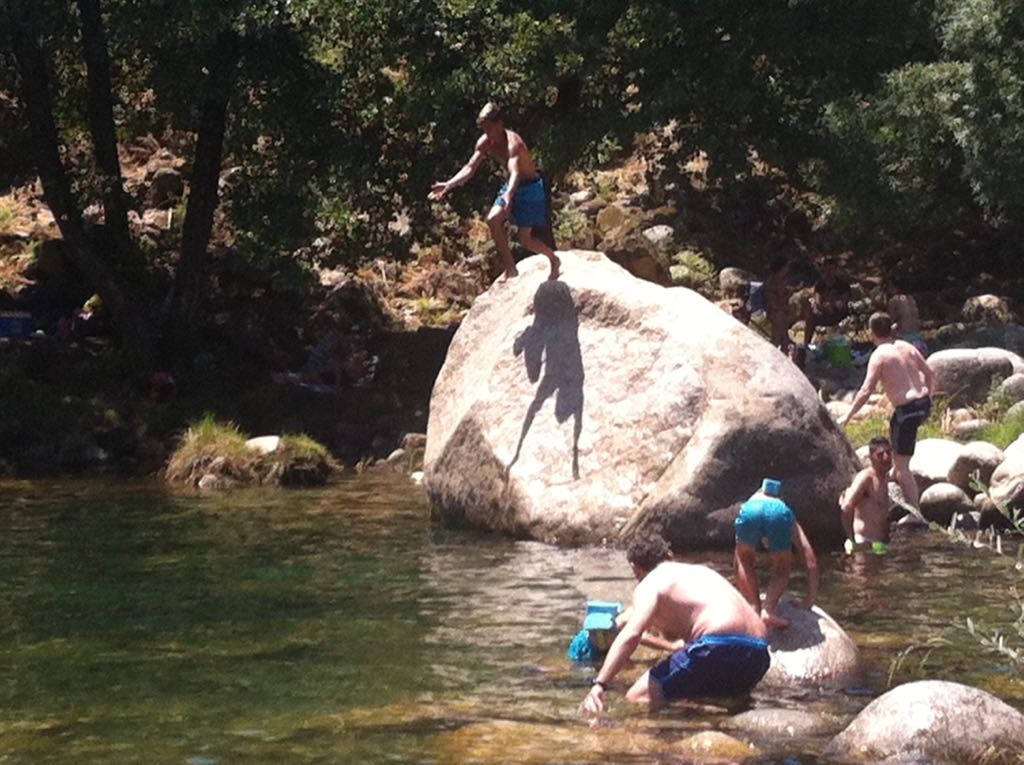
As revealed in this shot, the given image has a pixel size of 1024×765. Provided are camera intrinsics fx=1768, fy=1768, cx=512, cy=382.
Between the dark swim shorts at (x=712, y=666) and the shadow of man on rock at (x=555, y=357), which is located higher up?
the shadow of man on rock at (x=555, y=357)

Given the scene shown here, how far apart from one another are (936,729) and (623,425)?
23.9ft

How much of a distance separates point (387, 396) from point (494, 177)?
3.51 meters

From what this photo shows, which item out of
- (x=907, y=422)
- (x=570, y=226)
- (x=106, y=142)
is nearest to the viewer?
(x=907, y=422)

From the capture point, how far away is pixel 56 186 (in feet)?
80.8

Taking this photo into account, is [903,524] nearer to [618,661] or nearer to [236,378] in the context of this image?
[618,661]

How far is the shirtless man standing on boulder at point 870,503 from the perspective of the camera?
15375 mm

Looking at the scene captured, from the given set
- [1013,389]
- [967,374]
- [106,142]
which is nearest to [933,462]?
[1013,389]

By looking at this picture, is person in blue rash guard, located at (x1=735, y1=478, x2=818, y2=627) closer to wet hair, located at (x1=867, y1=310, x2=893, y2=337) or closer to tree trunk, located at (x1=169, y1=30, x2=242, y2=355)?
wet hair, located at (x1=867, y1=310, x2=893, y2=337)

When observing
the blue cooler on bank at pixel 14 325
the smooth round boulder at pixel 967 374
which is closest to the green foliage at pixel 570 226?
the blue cooler on bank at pixel 14 325

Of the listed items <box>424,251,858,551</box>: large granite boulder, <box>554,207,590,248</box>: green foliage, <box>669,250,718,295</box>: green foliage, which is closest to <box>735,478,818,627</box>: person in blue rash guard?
<box>424,251,858,551</box>: large granite boulder

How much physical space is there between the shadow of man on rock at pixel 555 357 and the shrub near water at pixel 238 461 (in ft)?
18.7

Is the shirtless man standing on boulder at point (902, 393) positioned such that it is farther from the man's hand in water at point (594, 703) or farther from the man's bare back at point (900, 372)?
the man's hand in water at point (594, 703)

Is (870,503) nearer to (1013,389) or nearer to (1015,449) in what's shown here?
(1015,449)

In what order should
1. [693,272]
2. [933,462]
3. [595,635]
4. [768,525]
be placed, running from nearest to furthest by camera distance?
[768,525]
[595,635]
[933,462]
[693,272]
